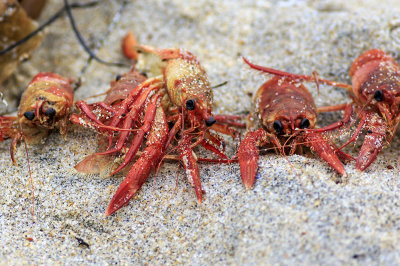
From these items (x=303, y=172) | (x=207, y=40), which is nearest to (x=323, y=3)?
(x=207, y=40)

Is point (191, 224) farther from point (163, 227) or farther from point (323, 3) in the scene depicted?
point (323, 3)

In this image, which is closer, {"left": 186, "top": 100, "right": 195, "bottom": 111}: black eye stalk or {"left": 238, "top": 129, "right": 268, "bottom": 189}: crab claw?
{"left": 238, "top": 129, "right": 268, "bottom": 189}: crab claw

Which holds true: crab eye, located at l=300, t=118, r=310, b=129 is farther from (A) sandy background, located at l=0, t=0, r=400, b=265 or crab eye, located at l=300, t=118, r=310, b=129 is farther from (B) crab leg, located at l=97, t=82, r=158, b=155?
(B) crab leg, located at l=97, t=82, r=158, b=155

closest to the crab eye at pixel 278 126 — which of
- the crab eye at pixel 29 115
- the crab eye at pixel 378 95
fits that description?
the crab eye at pixel 378 95

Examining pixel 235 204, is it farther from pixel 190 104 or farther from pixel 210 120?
pixel 190 104

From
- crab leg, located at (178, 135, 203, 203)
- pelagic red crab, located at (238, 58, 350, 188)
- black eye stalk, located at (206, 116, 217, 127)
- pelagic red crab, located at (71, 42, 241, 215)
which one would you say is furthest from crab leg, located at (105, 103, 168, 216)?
pelagic red crab, located at (238, 58, 350, 188)

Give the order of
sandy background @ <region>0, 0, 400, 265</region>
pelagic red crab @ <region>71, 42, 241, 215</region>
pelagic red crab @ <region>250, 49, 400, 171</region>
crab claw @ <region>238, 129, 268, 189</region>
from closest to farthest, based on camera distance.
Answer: sandy background @ <region>0, 0, 400, 265</region>, crab claw @ <region>238, 129, 268, 189</region>, pelagic red crab @ <region>71, 42, 241, 215</region>, pelagic red crab @ <region>250, 49, 400, 171</region>

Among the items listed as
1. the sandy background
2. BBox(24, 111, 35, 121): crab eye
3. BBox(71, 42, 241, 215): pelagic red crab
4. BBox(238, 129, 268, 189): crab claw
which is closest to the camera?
the sandy background
